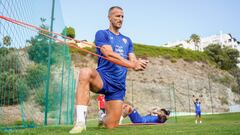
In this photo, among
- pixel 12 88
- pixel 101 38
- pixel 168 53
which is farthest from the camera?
pixel 168 53

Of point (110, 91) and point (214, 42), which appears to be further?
point (214, 42)

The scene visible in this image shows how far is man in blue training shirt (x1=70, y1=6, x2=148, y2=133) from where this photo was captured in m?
3.81

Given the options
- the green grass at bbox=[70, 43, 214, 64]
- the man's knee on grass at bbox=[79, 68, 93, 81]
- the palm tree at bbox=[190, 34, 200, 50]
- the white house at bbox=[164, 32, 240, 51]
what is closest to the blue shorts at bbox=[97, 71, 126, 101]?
the man's knee on grass at bbox=[79, 68, 93, 81]

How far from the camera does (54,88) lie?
9.78 metres

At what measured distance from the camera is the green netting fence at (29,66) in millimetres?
5645

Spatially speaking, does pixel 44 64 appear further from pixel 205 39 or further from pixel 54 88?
pixel 205 39

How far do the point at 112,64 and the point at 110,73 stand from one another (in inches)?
5.1

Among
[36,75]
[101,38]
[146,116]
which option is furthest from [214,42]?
[101,38]

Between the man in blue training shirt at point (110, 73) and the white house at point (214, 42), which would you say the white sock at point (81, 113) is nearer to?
the man in blue training shirt at point (110, 73)

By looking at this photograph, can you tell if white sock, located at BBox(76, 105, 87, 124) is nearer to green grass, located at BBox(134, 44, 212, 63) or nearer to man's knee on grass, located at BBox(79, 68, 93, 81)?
man's knee on grass, located at BBox(79, 68, 93, 81)

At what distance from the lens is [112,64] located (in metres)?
4.38

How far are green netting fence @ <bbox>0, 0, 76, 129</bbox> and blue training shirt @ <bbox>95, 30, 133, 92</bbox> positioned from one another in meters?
1.25

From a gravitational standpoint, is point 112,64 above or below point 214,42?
below

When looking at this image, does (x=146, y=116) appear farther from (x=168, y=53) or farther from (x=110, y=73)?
(x=168, y=53)
